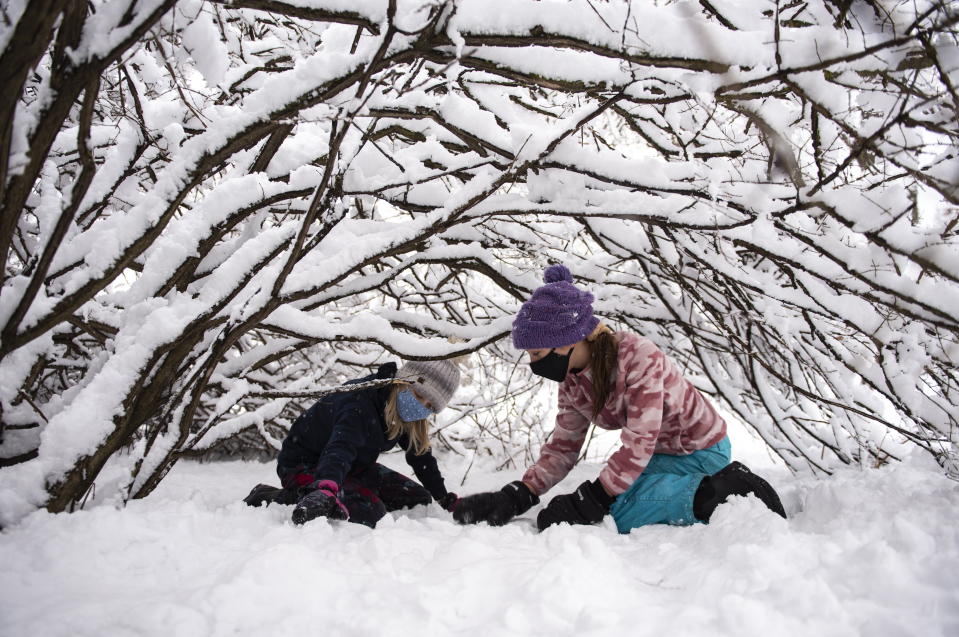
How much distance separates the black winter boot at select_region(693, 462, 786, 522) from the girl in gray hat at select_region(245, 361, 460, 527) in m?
1.19

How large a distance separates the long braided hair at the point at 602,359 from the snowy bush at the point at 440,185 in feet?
1.50

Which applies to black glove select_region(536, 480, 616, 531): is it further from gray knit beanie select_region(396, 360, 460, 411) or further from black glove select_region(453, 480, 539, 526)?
gray knit beanie select_region(396, 360, 460, 411)

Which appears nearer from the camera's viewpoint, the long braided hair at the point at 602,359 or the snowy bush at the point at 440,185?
the snowy bush at the point at 440,185

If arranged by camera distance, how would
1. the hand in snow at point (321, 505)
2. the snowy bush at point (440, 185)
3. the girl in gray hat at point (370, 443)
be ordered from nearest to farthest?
the snowy bush at point (440, 185) < the hand in snow at point (321, 505) < the girl in gray hat at point (370, 443)

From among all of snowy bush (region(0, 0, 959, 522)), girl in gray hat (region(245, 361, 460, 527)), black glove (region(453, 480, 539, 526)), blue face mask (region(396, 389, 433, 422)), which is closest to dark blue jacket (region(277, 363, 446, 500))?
girl in gray hat (region(245, 361, 460, 527))

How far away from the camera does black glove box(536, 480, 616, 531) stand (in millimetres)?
1924

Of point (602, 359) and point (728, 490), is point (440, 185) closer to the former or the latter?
point (602, 359)

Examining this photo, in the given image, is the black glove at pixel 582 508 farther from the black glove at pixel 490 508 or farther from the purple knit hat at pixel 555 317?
the purple knit hat at pixel 555 317

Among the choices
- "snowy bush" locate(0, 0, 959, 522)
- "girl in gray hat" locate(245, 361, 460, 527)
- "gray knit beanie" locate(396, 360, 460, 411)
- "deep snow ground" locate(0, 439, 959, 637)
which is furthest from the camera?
"gray knit beanie" locate(396, 360, 460, 411)

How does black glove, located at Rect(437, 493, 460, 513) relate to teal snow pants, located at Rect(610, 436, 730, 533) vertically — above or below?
below

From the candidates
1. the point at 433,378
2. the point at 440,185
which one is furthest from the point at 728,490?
the point at 440,185

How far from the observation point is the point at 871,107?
150 cm

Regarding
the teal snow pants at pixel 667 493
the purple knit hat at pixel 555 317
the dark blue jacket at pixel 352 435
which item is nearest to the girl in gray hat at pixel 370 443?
the dark blue jacket at pixel 352 435

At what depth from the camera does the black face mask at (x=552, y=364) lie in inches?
82.0
